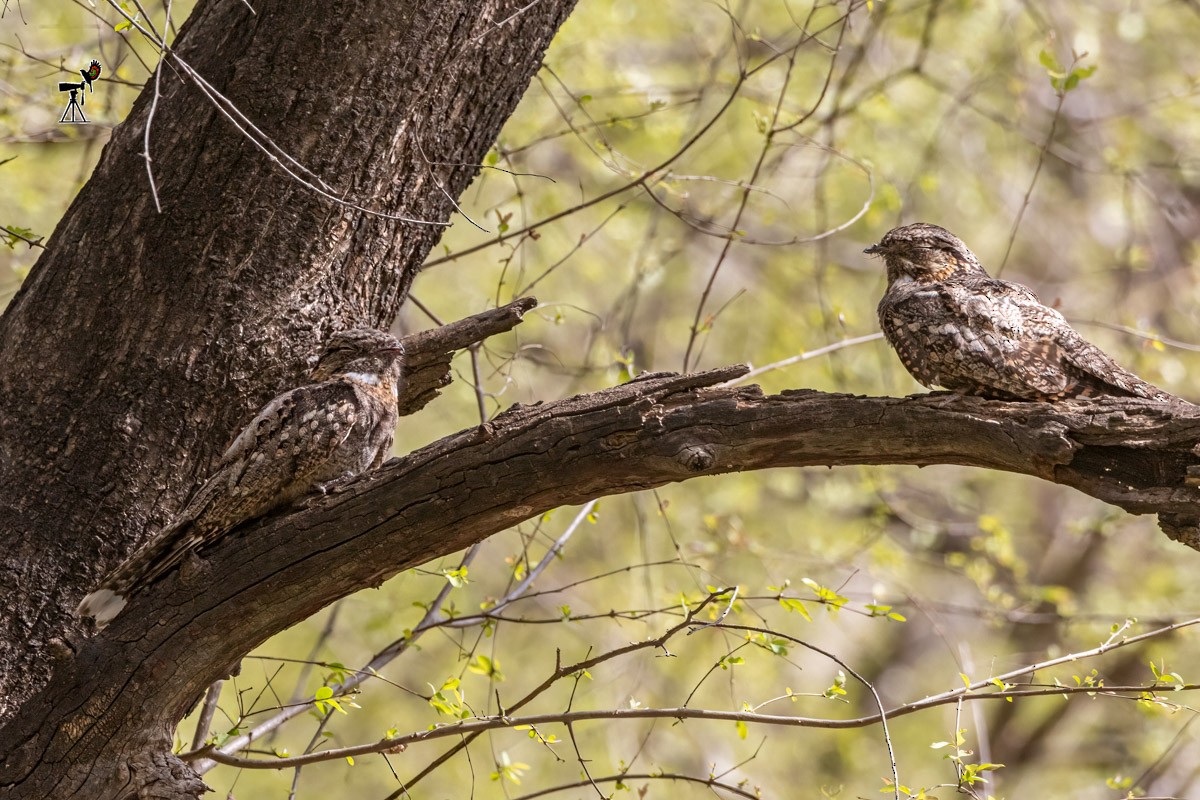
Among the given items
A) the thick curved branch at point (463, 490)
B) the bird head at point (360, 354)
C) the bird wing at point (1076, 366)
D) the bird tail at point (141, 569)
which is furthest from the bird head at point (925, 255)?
the bird tail at point (141, 569)

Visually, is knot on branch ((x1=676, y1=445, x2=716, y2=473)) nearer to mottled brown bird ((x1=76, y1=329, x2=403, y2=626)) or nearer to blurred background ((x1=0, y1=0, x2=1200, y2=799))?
mottled brown bird ((x1=76, y1=329, x2=403, y2=626))

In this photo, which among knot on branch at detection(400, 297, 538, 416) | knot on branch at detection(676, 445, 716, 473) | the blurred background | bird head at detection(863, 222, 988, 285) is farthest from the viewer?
the blurred background

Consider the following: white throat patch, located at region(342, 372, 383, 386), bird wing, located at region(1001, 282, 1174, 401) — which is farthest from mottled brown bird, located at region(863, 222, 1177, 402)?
white throat patch, located at region(342, 372, 383, 386)

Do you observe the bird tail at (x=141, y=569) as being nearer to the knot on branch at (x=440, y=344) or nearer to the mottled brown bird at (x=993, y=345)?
the knot on branch at (x=440, y=344)

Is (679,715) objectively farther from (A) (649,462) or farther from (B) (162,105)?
(B) (162,105)

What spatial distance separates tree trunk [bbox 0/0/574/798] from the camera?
112 inches

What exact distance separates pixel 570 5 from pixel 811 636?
30.8 ft

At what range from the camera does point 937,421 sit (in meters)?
2.55

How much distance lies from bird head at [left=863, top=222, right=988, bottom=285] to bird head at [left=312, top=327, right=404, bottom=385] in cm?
165

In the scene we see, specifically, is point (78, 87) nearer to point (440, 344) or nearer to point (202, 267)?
point (202, 267)

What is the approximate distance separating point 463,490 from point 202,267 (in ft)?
3.31

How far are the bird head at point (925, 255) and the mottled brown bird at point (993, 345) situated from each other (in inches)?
1.9

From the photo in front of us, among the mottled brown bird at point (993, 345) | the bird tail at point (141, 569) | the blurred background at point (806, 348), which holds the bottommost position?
the bird tail at point (141, 569)

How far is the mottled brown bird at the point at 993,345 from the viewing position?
2926 mm
